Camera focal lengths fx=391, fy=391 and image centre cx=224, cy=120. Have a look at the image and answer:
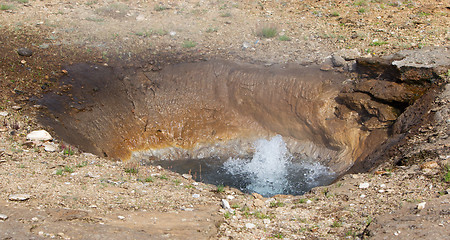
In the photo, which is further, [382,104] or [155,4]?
[155,4]

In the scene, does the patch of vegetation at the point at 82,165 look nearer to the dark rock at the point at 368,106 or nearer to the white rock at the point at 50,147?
the white rock at the point at 50,147

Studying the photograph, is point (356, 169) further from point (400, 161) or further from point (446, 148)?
point (446, 148)

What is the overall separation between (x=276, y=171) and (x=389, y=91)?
251 cm

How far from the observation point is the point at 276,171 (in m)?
7.53

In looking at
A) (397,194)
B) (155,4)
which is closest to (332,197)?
(397,194)

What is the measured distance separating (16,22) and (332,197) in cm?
857

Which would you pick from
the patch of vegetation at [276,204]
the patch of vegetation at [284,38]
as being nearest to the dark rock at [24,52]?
the patch of vegetation at [284,38]

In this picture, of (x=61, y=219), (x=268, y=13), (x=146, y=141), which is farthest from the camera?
(x=268, y=13)

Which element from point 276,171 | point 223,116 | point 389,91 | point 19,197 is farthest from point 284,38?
point 19,197

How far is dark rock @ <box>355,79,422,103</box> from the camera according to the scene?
6.74m

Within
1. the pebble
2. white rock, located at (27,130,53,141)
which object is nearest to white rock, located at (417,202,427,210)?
the pebble

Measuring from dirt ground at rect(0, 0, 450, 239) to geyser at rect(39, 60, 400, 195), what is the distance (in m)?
0.53

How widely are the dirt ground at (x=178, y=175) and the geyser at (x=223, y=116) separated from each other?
0.53 meters

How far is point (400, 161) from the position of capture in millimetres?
5383
